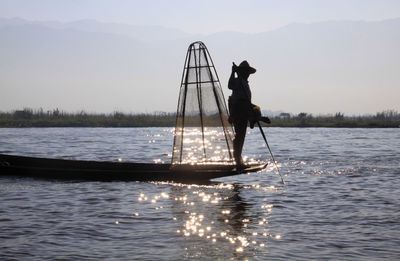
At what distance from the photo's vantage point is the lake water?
912 centimetres

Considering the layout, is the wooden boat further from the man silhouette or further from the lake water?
the man silhouette

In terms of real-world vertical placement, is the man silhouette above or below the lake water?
above

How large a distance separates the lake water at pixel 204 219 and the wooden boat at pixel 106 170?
0.36 m

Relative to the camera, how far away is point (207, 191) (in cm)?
1608

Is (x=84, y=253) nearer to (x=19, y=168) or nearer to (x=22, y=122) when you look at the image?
(x=19, y=168)

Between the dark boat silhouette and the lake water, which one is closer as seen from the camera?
the lake water

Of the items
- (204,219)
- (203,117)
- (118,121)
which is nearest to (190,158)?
(203,117)

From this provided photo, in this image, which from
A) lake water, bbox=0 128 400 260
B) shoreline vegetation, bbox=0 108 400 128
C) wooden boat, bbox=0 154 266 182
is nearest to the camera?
lake water, bbox=0 128 400 260

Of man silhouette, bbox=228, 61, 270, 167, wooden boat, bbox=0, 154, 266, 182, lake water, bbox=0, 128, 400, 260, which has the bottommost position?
lake water, bbox=0, 128, 400, 260

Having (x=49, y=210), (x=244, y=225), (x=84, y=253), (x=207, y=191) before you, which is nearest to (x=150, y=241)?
(x=84, y=253)

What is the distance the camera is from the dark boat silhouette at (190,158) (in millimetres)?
17094

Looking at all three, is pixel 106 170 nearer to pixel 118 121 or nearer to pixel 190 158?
pixel 190 158

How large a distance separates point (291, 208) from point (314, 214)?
855 millimetres

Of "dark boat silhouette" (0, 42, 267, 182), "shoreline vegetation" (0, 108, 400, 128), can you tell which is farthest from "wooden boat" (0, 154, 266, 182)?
"shoreline vegetation" (0, 108, 400, 128)
